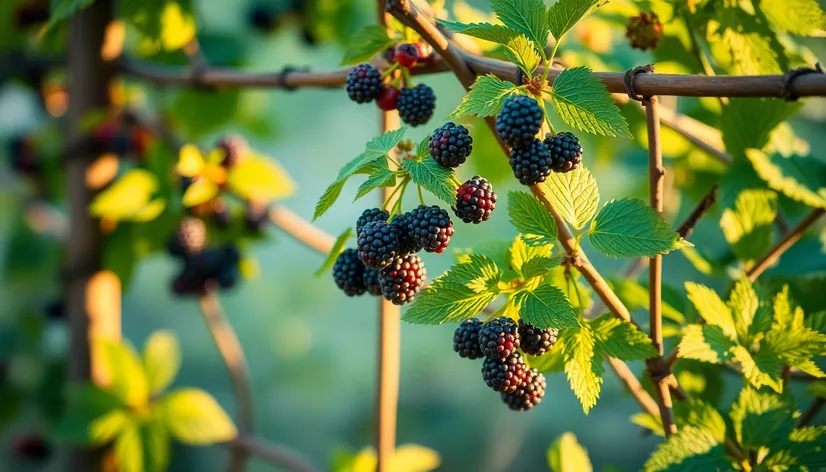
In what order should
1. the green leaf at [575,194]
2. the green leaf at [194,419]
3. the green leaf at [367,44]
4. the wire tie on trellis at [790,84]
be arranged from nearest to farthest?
the wire tie on trellis at [790,84], the green leaf at [575,194], the green leaf at [367,44], the green leaf at [194,419]

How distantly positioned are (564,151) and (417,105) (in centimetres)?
15

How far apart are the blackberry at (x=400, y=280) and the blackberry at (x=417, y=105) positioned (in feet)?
0.42

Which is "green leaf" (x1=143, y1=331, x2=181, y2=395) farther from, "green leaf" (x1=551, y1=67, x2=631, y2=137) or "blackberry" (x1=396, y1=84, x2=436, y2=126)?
"green leaf" (x1=551, y1=67, x2=631, y2=137)

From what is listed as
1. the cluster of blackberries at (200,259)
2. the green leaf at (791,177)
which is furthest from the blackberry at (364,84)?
the cluster of blackberries at (200,259)

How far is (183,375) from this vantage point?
3027 millimetres

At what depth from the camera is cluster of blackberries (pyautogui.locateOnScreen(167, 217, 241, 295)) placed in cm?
108

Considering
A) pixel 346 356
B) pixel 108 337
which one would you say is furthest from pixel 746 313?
pixel 346 356

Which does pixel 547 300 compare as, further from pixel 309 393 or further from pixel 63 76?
pixel 309 393

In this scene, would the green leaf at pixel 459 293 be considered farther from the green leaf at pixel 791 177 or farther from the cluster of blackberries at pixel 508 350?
the green leaf at pixel 791 177

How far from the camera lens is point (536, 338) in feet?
1.63

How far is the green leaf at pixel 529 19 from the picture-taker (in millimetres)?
481

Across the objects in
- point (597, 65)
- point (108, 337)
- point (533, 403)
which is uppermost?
point (597, 65)

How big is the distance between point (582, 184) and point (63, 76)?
1.33 metres

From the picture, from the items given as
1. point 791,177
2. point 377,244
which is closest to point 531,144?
point 377,244
